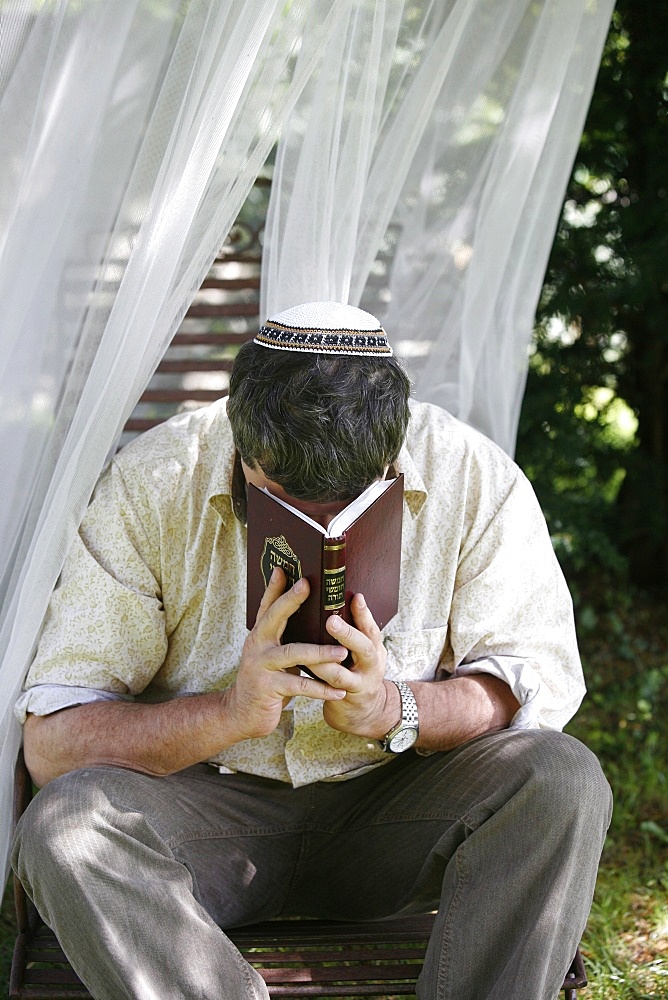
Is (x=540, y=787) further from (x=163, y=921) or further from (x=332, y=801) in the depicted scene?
(x=163, y=921)

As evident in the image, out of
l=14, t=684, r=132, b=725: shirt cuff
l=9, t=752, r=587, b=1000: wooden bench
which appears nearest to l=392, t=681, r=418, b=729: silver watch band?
l=9, t=752, r=587, b=1000: wooden bench

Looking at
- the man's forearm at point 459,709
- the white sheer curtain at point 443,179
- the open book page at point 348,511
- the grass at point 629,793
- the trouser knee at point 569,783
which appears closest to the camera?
the open book page at point 348,511

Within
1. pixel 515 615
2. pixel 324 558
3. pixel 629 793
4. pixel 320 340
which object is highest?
pixel 320 340

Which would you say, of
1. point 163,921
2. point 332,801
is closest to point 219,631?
point 332,801

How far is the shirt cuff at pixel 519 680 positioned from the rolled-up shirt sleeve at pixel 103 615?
0.58 metres

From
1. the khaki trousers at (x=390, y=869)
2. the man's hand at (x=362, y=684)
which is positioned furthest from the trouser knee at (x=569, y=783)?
the man's hand at (x=362, y=684)

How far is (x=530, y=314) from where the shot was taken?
2527 millimetres

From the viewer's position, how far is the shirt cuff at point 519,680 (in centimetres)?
197

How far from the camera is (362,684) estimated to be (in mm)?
1771

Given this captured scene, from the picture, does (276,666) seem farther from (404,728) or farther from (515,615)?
(515,615)

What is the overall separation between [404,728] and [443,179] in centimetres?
118

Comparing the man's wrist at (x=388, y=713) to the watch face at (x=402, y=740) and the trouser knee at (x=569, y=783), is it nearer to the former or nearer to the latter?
the watch face at (x=402, y=740)

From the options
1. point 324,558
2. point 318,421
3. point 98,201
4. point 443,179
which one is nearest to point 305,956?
point 324,558

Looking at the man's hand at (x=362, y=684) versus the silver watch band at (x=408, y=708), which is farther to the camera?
the silver watch band at (x=408, y=708)
